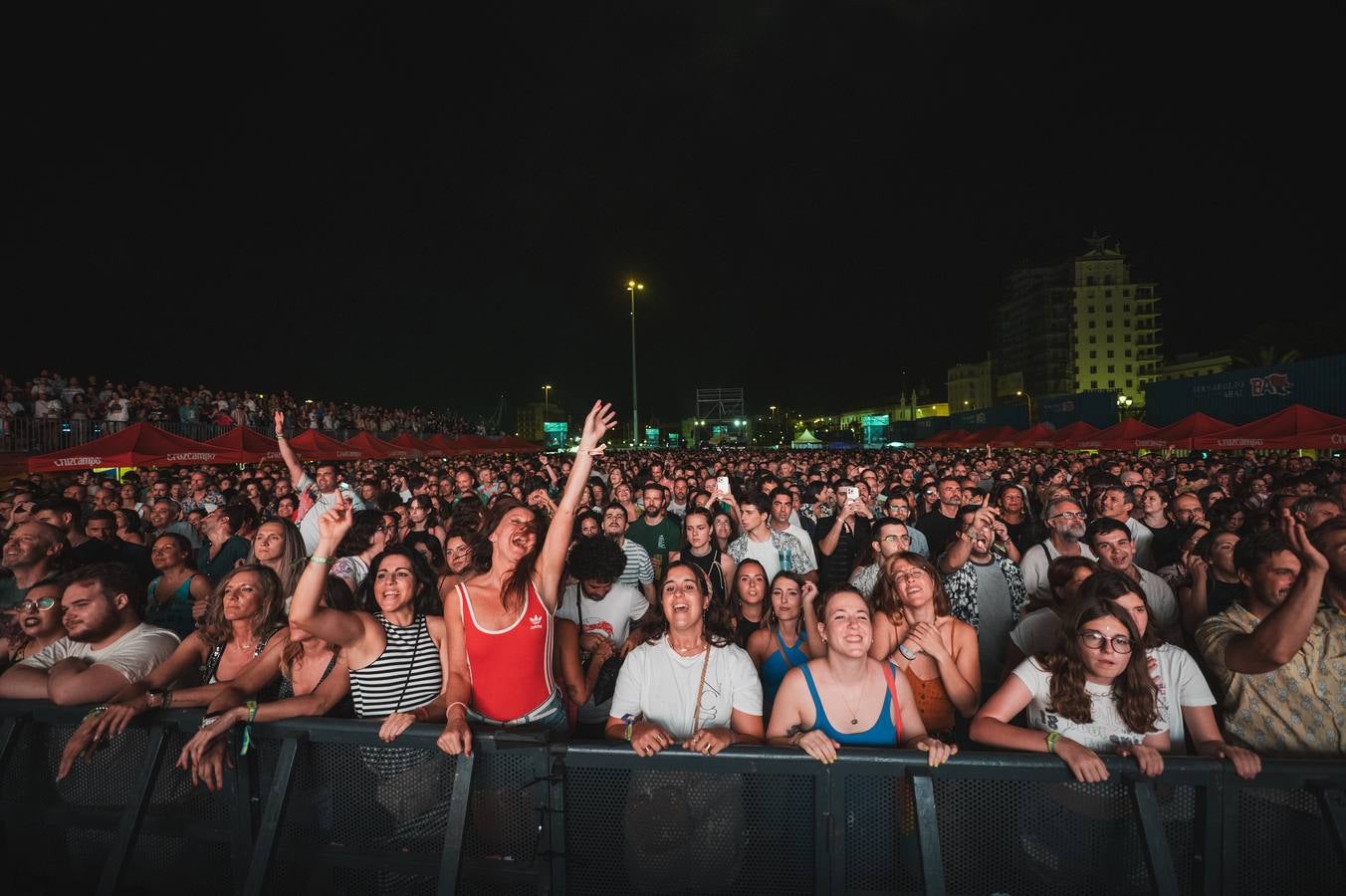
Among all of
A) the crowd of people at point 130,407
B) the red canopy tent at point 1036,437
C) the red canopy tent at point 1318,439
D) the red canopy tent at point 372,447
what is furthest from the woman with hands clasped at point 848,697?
the red canopy tent at point 1036,437

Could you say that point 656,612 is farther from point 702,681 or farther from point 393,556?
point 393,556

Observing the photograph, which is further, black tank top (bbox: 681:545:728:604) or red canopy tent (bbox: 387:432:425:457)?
red canopy tent (bbox: 387:432:425:457)

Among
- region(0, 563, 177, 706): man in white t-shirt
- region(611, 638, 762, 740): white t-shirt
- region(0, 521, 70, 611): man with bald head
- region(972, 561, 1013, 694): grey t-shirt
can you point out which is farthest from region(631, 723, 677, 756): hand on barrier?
region(0, 521, 70, 611): man with bald head

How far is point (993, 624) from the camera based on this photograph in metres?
4.36

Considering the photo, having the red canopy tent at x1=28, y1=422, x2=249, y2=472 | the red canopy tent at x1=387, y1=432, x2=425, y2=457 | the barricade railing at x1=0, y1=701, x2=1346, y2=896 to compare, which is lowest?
the barricade railing at x1=0, y1=701, x2=1346, y2=896

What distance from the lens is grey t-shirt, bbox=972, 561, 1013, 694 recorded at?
14.3ft

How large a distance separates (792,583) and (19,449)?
17255 mm

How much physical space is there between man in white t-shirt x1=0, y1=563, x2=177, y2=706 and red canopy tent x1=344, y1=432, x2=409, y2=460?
14511 mm

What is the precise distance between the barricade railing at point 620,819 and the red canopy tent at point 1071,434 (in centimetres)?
2185

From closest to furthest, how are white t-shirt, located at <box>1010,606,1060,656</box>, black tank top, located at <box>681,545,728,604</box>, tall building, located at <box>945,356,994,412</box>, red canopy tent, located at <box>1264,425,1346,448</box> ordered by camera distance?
white t-shirt, located at <box>1010,606,1060,656</box> < black tank top, located at <box>681,545,728,604</box> < red canopy tent, located at <box>1264,425,1346,448</box> < tall building, located at <box>945,356,994,412</box>

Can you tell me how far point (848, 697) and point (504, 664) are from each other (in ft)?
5.07

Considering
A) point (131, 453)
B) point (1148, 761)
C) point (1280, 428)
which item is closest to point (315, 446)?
point (131, 453)

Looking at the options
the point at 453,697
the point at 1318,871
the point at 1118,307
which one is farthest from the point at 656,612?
the point at 1118,307

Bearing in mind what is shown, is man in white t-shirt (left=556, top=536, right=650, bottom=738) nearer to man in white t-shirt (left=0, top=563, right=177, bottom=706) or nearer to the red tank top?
the red tank top
